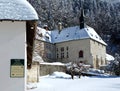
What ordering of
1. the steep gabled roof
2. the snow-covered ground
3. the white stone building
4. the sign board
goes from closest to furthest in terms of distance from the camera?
the sign board → the snow-covered ground → the white stone building → the steep gabled roof

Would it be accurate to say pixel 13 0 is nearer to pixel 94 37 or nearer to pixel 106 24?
pixel 94 37

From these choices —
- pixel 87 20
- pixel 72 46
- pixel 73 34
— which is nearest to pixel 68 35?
pixel 73 34

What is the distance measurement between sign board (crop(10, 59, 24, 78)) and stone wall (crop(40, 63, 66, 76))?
32.2 meters

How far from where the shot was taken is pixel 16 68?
12.2 meters

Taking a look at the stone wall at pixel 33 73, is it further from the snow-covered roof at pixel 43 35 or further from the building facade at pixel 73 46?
the snow-covered roof at pixel 43 35

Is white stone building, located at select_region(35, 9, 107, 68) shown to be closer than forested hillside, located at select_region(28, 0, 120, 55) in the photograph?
Yes

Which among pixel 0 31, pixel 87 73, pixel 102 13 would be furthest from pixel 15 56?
pixel 102 13

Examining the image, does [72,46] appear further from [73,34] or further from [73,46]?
[73,34]

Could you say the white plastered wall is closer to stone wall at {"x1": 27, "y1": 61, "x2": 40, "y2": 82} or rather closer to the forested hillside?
stone wall at {"x1": 27, "y1": 61, "x2": 40, "y2": 82}

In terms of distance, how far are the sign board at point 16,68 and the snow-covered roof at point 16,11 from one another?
65.8 inches

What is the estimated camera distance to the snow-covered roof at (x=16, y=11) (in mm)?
12172

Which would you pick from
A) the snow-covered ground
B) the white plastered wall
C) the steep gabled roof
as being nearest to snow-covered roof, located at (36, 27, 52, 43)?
the steep gabled roof

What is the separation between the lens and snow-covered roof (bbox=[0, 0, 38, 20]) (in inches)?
479

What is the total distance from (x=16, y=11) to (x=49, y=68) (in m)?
34.6
